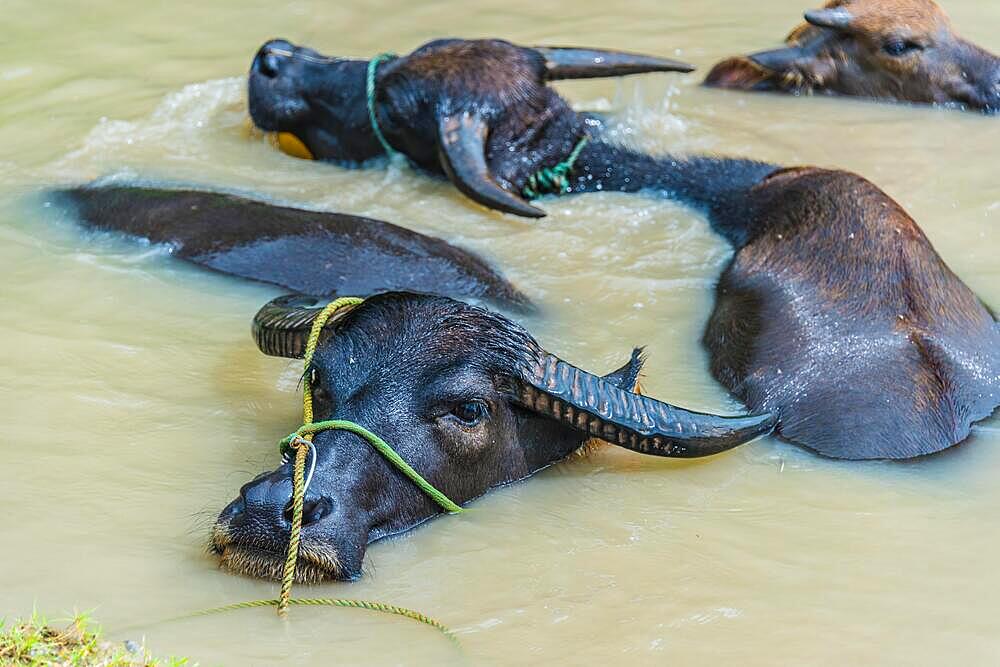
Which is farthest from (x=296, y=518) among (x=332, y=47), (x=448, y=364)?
(x=332, y=47)

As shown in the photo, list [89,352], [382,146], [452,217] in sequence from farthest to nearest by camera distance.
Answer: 1. [382,146]
2. [452,217]
3. [89,352]

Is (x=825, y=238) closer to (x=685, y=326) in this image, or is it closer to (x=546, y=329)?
(x=685, y=326)

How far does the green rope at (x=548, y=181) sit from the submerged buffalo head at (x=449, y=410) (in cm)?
296

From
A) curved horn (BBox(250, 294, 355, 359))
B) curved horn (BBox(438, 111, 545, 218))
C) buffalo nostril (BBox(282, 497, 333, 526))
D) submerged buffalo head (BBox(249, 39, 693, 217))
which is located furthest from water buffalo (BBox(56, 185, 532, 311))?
buffalo nostril (BBox(282, 497, 333, 526))

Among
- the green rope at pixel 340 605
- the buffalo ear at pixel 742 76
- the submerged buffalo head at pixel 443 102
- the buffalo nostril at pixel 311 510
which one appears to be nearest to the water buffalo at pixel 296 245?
the submerged buffalo head at pixel 443 102

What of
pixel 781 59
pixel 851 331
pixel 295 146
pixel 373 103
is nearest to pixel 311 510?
pixel 851 331

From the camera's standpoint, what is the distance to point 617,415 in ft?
15.1

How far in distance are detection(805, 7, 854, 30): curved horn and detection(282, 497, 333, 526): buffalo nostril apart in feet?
18.2

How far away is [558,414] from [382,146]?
3.57 m

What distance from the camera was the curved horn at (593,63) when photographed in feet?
25.6

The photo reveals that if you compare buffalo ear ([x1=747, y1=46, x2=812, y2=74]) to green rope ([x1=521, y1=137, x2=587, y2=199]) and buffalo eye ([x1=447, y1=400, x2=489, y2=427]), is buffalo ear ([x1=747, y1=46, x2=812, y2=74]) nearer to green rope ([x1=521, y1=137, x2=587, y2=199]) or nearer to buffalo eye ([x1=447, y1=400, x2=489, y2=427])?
green rope ([x1=521, y1=137, x2=587, y2=199])

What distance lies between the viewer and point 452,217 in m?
7.25

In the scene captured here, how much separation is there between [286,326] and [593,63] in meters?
3.48

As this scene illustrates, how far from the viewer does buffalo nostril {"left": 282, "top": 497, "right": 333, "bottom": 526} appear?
3.99 meters
